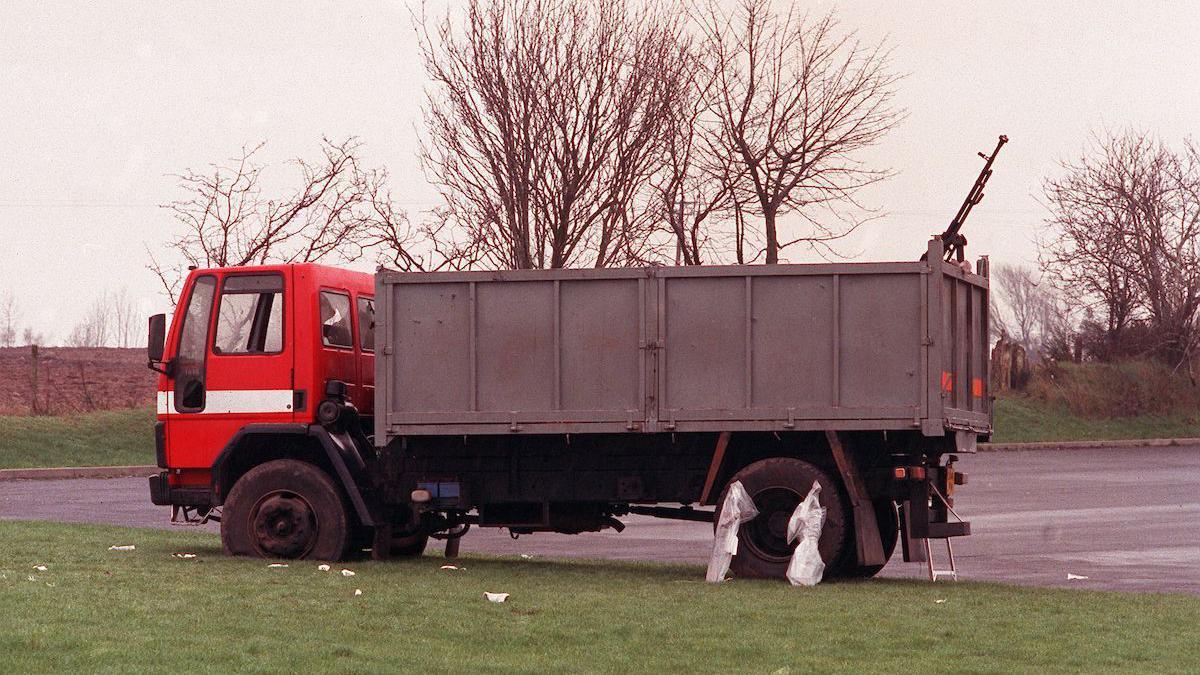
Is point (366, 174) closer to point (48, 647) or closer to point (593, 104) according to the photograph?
point (593, 104)

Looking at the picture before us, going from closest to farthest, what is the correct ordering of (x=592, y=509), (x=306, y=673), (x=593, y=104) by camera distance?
(x=306, y=673), (x=592, y=509), (x=593, y=104)

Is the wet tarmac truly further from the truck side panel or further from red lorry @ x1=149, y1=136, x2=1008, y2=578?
the truck side panel

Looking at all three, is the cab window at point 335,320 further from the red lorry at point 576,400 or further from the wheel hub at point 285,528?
the wheel hub at point 285,528

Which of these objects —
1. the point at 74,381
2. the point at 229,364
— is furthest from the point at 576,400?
the point at 74,381

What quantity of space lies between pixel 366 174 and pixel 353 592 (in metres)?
27.7

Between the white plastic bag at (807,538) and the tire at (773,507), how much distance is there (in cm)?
13

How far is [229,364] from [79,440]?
24592 millimetres

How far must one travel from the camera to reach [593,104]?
3522cm

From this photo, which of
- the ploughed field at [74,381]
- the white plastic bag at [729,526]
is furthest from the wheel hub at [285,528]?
the ploughed field at [74,381]

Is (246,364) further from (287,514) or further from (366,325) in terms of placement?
(287,514)

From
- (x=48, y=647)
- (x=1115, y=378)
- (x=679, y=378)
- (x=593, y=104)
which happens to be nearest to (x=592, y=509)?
(x=679, y=378)

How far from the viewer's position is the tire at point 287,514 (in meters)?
14.2

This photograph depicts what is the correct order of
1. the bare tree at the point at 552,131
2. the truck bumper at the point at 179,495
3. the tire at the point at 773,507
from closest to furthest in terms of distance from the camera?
the tire at the point at 773,507 < the truck bumper at the point at 179,495 < the bare tree at the point at 552,131

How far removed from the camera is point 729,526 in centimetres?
1320
